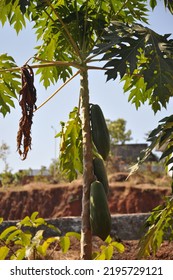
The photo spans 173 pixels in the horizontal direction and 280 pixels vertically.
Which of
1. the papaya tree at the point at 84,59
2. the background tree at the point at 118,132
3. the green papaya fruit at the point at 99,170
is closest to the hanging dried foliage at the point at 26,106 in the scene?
the papaya tree at the point at 84,59

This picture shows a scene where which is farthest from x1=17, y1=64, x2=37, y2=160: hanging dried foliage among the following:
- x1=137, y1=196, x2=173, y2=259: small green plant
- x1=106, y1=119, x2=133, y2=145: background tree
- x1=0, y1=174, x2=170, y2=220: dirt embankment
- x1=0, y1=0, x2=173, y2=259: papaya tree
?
x1=106, y1=119, x2=133, y2=145: background tree

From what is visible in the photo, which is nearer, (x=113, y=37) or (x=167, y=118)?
(x=113, y=37)

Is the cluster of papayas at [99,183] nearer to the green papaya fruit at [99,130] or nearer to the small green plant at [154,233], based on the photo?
the green papaya fruit at [99,130]

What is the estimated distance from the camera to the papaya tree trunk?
2.54 m

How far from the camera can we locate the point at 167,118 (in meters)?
2.52

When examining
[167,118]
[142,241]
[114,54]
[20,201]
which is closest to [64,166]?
[142,241]

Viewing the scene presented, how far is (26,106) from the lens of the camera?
228 cm

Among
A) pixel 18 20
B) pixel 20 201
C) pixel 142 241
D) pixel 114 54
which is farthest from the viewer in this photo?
pixel 20 201

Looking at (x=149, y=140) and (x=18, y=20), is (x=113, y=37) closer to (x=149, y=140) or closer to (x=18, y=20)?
(x=149, y=140)

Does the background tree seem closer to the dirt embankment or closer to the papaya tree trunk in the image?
the dirt embankment

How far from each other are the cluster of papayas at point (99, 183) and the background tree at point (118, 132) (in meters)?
19.2

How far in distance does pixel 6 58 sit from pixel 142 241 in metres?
1.50

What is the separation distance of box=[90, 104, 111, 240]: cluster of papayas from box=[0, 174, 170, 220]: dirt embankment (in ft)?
31.6

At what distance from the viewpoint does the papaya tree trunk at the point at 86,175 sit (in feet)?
8.34
